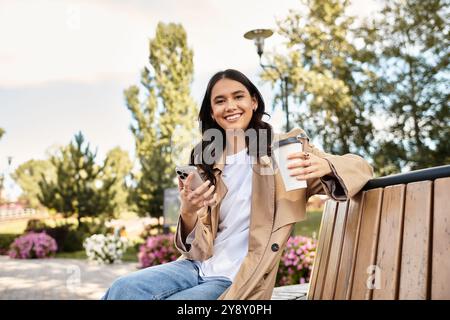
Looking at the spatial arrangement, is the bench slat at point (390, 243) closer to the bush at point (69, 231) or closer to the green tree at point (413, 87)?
the green tree at point (413, 87)

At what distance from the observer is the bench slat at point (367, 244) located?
151 cm

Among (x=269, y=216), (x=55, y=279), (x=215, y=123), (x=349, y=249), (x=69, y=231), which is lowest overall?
(x=55, y=279)

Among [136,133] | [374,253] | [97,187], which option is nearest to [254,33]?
[374,253]

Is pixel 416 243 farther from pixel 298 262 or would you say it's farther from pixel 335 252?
pixel 298 262

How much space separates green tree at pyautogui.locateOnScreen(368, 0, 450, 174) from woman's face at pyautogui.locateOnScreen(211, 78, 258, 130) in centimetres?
1277

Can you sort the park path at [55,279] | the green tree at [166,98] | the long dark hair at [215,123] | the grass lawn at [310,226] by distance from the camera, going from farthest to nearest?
the green tree at [166,98] < the grass lawn at [310,226] < the park path at [55,279] < the long dark hair at [215,123]

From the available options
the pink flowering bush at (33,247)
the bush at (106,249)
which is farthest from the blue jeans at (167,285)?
the pink flowering bush at (33,247)

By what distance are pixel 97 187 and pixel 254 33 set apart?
13096mm

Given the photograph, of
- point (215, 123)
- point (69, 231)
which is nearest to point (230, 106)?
point (215, 123)

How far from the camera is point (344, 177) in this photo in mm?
1663

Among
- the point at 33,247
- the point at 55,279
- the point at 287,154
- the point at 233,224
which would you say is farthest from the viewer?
the point at 33,247

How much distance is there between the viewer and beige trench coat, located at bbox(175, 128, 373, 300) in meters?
1.72

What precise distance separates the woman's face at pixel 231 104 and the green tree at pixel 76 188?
17.9 meters

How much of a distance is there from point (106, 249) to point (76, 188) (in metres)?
6.77
